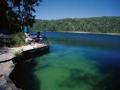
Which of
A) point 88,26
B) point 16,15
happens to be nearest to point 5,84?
point 16,15

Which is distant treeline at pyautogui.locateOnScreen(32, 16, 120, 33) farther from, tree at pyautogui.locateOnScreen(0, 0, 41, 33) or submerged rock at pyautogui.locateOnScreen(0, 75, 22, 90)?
submerged rock at pyautogui.locateOnScreen(0, 75, 22, 90)

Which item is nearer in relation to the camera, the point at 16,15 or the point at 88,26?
the point at 16,15

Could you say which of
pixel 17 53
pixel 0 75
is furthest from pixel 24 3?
pixel 0 75

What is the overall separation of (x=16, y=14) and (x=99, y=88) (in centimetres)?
1923

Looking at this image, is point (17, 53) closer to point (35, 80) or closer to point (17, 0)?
point (35, 80)

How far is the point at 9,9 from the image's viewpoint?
24.0 meters

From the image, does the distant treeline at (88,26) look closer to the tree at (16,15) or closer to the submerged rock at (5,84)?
the tree at (16,15)

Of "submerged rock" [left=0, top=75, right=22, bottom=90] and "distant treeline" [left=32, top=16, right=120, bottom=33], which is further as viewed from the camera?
"distant treeline" [left=32, top=16, right=120, bottom=33]

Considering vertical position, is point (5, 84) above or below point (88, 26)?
below

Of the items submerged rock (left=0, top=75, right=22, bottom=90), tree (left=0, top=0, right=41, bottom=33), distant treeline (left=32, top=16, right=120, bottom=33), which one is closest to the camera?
submerged rock (left=0, top=75, right=22, bottom=90)

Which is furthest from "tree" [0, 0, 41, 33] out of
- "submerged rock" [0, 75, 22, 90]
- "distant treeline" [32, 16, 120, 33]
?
"distant treeline" [32, 16, 120, 33]

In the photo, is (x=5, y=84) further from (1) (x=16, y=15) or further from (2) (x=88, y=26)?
(2) (x=88, y=26)

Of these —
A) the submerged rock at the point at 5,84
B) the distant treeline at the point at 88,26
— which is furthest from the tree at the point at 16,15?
the distant treeline at the point at 88,26

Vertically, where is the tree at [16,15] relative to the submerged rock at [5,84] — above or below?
above
